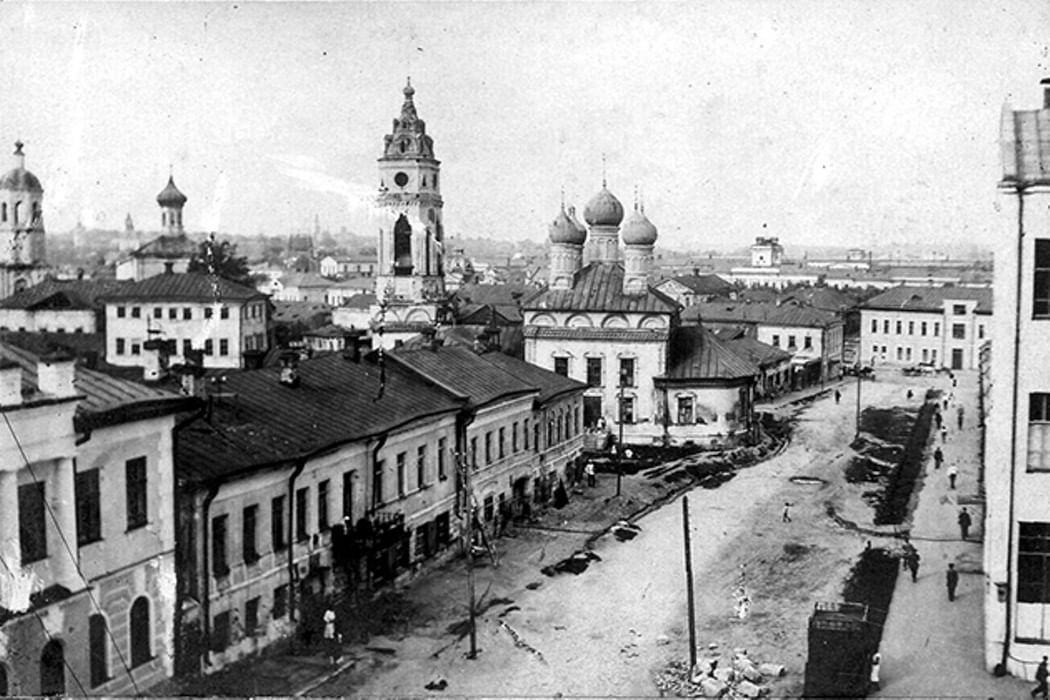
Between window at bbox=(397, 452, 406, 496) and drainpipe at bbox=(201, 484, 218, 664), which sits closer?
drainpipe at bbox=(201, 484, 218, 664)

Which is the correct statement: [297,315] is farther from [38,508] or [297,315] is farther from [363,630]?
[38,508]

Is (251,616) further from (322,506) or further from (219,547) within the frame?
(322,506)

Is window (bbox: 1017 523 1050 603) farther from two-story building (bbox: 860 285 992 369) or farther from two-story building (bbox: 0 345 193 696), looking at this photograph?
two-story building (bbox: 860 285 992 369)

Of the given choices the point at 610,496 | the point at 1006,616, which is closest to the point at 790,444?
the point at 610,496

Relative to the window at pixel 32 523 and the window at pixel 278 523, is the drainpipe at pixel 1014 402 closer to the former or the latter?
the window at pixel 278 523

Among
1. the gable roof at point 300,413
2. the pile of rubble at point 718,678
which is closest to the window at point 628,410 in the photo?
the gable roof at point 300,413

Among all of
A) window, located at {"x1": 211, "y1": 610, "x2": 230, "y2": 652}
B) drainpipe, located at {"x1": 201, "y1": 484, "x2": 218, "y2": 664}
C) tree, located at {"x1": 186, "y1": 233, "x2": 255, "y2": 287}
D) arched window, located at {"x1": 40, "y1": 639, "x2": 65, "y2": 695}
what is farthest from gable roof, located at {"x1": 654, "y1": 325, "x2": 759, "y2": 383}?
arched window, located at {"x1": 40, "y1": 639, "x2": 65, "y2": 695}

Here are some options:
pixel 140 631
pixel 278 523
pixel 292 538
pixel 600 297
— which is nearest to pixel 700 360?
pixel 600 297
